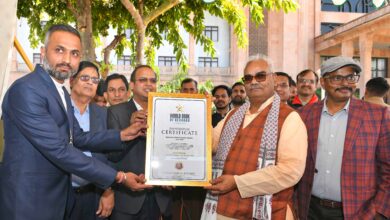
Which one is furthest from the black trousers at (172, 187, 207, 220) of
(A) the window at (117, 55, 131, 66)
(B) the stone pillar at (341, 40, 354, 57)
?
(A) the window at (117, 55, 131, 66)

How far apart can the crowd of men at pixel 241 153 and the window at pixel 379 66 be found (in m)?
34.1

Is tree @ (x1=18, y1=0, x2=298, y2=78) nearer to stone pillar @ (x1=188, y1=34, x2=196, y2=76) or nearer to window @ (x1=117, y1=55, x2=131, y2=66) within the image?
stone pillar @ (x1=188, y1=34, x2=196, y2=76)

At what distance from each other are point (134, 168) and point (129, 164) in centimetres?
6

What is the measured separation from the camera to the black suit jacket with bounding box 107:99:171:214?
393cm

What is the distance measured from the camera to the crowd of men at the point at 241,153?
9.82ft

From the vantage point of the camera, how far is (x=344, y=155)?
3.36 meters

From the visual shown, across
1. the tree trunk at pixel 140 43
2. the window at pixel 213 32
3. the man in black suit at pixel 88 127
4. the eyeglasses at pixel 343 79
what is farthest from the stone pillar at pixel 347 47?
the man in black suit at pixel 88 127

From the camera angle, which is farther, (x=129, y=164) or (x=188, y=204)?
(x=188, y=204)

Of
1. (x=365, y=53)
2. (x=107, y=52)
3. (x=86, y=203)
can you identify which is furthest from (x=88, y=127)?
(x=365, y=53)

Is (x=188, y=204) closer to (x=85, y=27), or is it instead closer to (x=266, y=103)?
(x=266, y=103)

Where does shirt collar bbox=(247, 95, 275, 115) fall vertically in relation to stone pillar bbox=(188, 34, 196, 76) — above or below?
below

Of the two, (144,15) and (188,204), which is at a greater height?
(144,15)

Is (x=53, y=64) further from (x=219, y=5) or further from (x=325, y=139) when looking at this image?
(x=219, y=5)

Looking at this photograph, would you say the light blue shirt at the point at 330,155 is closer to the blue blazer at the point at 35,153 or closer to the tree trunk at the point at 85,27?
the blue blazer at the point at 35,153
